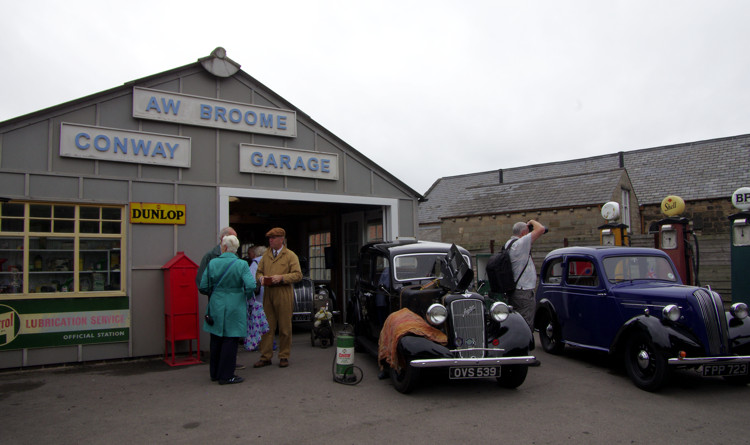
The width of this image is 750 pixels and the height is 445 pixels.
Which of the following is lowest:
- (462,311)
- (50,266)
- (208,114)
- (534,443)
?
(534,443)

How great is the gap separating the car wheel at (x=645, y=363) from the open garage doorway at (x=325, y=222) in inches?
224

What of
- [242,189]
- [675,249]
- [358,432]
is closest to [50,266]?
[242,189]

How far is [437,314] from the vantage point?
18.3 ft

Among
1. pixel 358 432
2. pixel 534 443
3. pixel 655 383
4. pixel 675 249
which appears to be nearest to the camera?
pixel 534 443

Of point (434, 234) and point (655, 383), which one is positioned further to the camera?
point (434, 234)

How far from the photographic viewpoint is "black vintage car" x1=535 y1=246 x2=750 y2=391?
553cm

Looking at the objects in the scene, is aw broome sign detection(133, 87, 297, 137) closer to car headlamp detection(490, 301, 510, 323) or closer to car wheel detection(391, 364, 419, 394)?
car wheel detection(391, 364, 419, 394)

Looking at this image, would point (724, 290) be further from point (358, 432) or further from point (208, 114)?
point (208, 114)

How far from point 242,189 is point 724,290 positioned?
11489mm

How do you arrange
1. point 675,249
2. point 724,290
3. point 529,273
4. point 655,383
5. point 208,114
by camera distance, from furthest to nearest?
point 724,290 < point 675,249 < point 208,114 < point 529,273 < point 655,383

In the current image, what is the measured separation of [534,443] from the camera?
4133mm

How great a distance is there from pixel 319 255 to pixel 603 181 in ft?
40.6

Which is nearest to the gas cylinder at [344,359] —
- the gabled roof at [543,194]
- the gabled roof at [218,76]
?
the gabled roof at [218,76]

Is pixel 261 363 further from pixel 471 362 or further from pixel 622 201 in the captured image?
pixel 622 201
